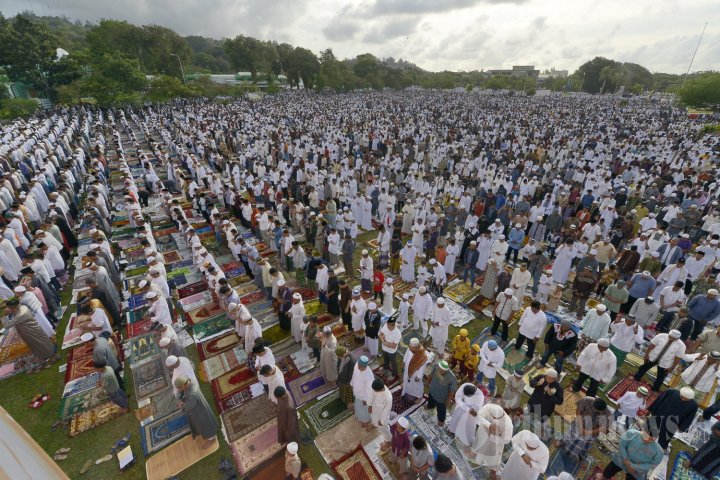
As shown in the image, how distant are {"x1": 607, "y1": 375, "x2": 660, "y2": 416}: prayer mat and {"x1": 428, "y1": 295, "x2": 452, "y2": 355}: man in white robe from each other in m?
3.02

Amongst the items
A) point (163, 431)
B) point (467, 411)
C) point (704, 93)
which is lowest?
point (163, 431)

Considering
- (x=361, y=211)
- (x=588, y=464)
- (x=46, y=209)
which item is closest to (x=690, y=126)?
(x=361, y=211)

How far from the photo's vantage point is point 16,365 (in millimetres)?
6875

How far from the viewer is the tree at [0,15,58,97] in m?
30.9

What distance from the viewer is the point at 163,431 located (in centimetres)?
571

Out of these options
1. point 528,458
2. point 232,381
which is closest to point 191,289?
point 232,381

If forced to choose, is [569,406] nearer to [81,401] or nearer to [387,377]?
[387,377]

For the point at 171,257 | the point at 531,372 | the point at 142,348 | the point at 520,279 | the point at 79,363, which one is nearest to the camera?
the point at 531,372

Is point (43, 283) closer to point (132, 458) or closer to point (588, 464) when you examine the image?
point (132, 458)

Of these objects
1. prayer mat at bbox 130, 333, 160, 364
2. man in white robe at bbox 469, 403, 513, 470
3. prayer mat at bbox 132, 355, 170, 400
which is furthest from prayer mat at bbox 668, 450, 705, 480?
prayer mat at bbox 130, 333, 160, 364

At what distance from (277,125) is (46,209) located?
57.2 feet

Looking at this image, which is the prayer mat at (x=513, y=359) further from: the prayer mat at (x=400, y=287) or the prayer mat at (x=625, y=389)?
the prayer mat at (x=400, y=287)

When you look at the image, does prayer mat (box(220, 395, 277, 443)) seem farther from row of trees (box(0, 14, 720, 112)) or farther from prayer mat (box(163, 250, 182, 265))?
row of trees (box(0, 14, 720, 112))

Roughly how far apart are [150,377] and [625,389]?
8.78 meters
